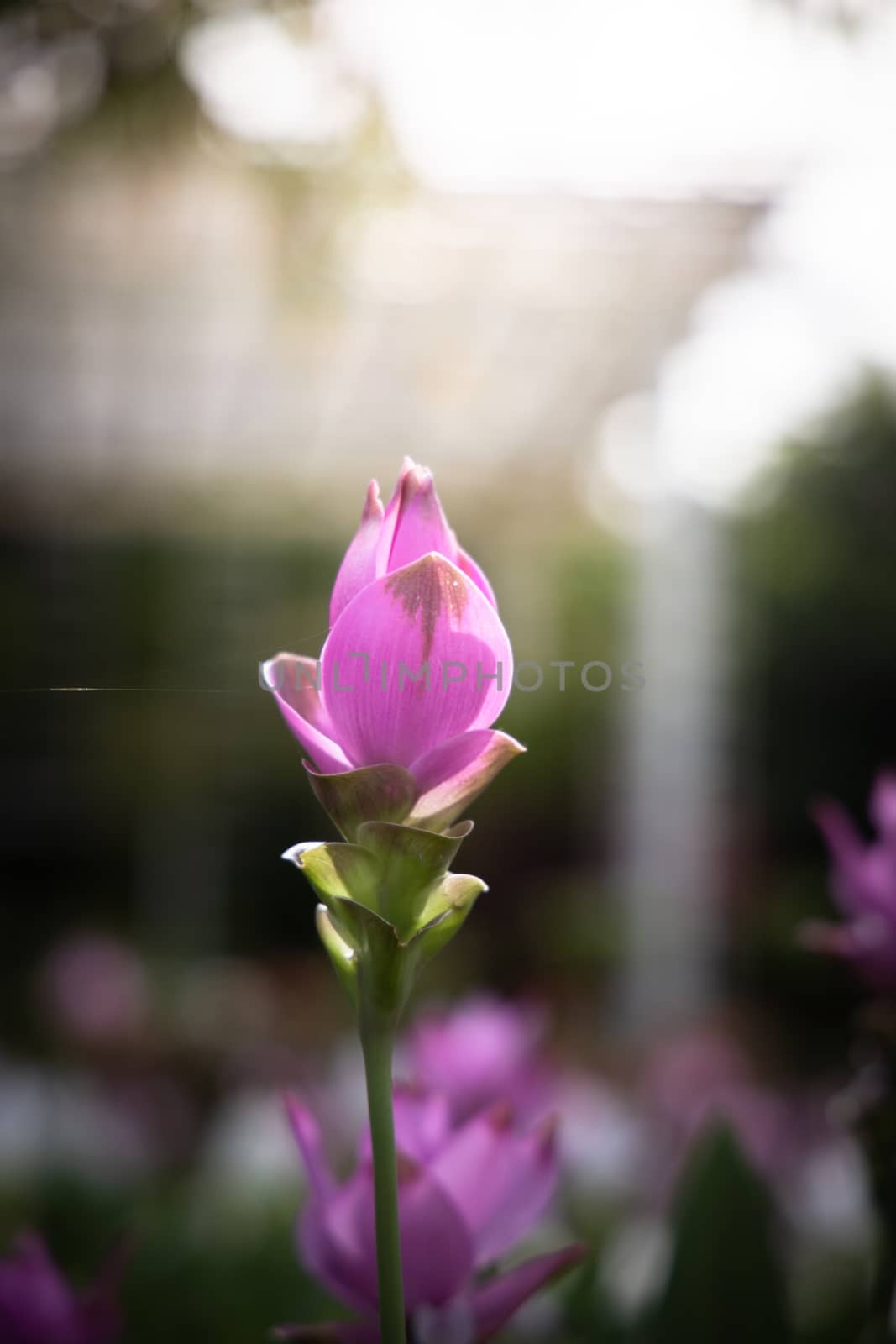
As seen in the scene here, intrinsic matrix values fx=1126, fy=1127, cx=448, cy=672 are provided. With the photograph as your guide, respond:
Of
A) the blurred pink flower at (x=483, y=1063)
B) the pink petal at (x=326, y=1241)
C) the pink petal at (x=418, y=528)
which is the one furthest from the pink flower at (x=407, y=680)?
the blurred pink flower at (x=483, y=1063)

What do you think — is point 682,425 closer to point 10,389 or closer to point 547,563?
point 547,563

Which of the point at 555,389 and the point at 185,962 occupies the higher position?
the point at 555,389

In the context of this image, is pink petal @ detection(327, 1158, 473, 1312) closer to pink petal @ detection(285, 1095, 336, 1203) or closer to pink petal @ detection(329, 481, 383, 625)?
pink petal @ detection(285, 1095, 336, 1203)

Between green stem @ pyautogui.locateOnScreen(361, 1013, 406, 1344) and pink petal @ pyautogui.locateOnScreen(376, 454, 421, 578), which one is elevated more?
pink petal @ pyautogui.locateOnScreen(376, 454, 421, 578)

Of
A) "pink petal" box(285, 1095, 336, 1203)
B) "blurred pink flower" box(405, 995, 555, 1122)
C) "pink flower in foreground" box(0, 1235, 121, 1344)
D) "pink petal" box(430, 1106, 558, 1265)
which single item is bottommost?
"blurred pink flower" box(405, 995, 555, 1122)

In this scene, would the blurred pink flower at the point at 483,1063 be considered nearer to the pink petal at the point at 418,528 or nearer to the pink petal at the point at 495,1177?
the pink petal at the point at 495,1177

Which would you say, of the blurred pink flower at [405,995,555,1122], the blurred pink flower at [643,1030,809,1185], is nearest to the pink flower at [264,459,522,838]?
the blurred pink flower at [405,995,555,1122]

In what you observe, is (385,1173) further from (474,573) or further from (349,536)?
(349,536)

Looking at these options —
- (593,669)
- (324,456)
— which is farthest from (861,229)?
(324,456)
